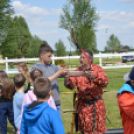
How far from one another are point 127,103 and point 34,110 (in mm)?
939

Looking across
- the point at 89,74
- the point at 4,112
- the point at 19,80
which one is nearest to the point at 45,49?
the point at 19,80

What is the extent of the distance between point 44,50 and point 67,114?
9.17ft

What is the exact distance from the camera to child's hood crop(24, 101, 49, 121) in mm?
1828

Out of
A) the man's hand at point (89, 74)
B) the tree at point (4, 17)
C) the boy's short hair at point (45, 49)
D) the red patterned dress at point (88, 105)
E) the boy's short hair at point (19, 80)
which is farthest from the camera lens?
the tree at point (4, 17)

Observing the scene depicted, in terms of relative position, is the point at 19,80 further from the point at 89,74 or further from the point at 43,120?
the point at 43,120

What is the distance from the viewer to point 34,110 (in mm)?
1853

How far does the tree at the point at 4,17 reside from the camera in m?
28.1

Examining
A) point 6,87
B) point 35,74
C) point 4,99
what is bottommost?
point 4,99

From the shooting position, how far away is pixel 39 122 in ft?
6.07

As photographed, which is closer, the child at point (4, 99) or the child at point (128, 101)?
the child at point (128, 101)

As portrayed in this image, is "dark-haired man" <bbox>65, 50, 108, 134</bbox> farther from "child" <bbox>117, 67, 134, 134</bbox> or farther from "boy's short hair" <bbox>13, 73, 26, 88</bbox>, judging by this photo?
"boy's short hair" <bbox>13, 73, 26, 88</bbox>

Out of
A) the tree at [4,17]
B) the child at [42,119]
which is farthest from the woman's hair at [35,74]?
the tree at [4,17]

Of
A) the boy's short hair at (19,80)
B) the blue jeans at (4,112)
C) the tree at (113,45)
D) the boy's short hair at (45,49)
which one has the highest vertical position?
the tree at (113,45)

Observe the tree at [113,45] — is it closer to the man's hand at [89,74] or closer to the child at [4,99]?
the child at [4,99]
